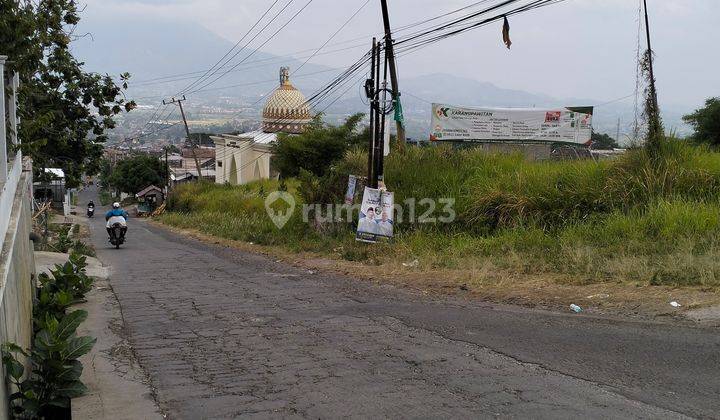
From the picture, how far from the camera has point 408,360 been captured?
6.78 metres

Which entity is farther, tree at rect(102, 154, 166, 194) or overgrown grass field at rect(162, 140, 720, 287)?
tree at rect(102, 154, 166, 194)

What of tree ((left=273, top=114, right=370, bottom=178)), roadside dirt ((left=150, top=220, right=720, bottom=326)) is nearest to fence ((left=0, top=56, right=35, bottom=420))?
roadside dirt ((left=150, top=220, right=720, bottom=326))

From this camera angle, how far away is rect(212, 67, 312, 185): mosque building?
55625mm

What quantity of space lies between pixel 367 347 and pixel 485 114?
14.8 meters

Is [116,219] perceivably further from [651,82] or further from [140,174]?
[140,174]

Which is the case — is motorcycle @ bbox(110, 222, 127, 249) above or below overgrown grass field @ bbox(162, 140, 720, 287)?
below

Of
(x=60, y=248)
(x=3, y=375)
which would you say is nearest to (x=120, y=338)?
(x=3, y=375)

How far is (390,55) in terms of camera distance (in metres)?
17.6

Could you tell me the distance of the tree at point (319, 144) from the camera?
43.7 meters

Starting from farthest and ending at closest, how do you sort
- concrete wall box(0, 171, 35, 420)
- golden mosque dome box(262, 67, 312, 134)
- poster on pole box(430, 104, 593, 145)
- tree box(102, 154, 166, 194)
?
1. tree box(102, 154, 166, 194)
2. golden mosque dome box(262, 67, 312, 134)
3. poster on pole box(430, 104, 593, 145)
4. concrete wall box(0, 171, 35, 420)

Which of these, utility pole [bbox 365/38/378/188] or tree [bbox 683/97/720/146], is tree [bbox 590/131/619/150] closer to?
tree [bbox 683/97/720/146]

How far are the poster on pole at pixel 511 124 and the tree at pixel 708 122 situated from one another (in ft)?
36.9

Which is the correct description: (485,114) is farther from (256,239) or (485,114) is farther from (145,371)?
(145,371)

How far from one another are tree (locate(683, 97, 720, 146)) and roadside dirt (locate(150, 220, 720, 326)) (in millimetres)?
21577
